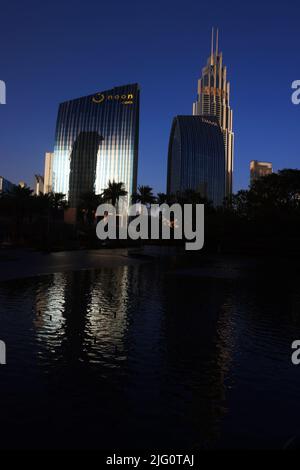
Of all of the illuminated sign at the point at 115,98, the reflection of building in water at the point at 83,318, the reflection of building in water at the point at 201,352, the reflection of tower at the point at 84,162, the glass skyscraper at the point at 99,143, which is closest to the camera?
the reflection of building in water at the point at 201,352

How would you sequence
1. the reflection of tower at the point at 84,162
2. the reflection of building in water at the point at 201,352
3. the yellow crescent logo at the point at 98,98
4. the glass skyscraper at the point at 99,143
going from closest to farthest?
1. the reflection of building in water at the point at 201,352
2. the glass skyscraper at the point at 99,143
3. the reflection of tower at the point at 84,162
4. the yellow crescent logo at the point at 98,98

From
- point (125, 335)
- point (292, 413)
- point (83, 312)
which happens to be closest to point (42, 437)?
point (292, 413)

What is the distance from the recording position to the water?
221 inches

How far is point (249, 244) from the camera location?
69.8 meters

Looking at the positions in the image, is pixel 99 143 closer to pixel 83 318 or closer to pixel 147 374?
pixel 83 318

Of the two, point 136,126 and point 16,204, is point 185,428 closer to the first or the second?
point 16,204

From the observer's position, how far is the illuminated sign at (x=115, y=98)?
631 feet

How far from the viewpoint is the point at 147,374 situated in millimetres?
7973

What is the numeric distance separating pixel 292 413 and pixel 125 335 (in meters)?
5.37

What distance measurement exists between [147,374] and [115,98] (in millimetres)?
198999

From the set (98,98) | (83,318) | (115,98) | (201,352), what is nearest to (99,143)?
(115,98)

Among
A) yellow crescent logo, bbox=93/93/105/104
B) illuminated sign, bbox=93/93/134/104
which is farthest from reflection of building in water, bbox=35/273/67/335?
yellow crescent logo, bbox=93/93/105/104

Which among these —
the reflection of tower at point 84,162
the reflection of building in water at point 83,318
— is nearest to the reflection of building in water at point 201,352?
the reflection of building in water at point 83,318

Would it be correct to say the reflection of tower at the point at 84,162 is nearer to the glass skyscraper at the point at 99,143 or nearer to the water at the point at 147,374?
the glass skyscraper at the point at 99,143
